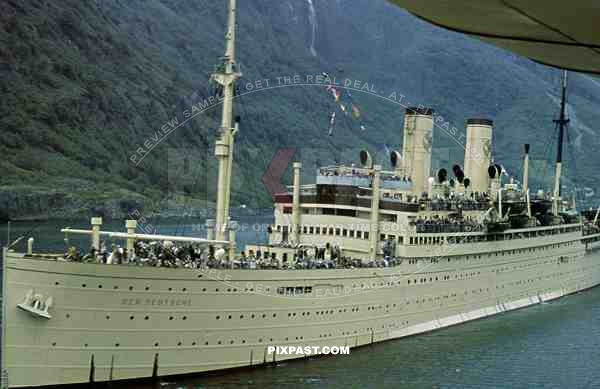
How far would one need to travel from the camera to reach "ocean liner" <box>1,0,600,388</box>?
19.8m

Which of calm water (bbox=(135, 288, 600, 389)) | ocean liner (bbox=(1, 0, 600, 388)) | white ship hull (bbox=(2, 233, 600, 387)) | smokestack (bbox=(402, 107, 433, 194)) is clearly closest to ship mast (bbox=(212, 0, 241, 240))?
ocean liner (bbox=(1, 0, 600, 388))

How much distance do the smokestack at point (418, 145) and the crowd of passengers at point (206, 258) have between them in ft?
22.0

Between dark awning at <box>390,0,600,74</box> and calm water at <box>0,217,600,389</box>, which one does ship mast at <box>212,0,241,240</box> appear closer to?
calm water at <box>0,217,600,389</box>

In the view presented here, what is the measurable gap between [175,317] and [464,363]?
34.4 ft

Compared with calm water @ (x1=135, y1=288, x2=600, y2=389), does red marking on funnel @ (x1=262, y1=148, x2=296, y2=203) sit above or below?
above

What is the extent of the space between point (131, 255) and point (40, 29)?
114078 mm

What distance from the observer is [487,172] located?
40.2m

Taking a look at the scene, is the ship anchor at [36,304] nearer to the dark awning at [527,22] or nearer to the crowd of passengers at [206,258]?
the crowd of passengers at [206,258]

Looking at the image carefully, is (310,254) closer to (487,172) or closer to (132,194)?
(487,172)

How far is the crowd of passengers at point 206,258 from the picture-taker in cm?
2125

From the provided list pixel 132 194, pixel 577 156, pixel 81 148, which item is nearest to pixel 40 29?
pixel 81 148

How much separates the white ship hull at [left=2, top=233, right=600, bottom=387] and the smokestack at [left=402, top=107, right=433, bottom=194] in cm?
696

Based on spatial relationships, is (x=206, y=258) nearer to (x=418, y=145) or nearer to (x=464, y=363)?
(x=464, y=363)

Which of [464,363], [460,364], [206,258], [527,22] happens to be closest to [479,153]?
[464,363]
